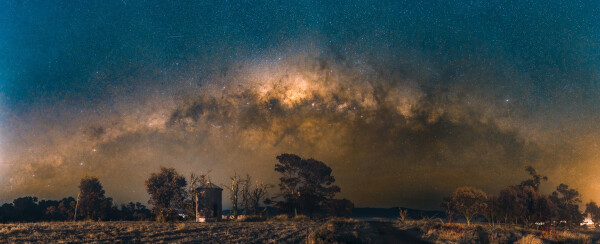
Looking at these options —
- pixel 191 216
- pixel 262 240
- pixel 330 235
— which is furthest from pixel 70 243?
pixel 191 216

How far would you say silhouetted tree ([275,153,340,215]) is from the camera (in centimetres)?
5650

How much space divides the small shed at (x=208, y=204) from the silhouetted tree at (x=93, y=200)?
831 inches

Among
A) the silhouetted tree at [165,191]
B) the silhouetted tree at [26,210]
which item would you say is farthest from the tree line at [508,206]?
the silhouetted tree at [26,210]

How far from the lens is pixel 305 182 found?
2270 inches

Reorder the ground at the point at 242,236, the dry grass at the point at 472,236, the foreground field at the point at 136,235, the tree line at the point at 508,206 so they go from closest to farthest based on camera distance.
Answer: the foreground field at the point at 136,235 < the ground at the point at 242,236 < the dry grass at the point at 472,236 < the tree line at the point at 508,206

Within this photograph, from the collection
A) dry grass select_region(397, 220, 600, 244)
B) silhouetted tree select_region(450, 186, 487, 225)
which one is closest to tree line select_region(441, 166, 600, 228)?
silhouetted tree select_region(450, 186, 487, 225)

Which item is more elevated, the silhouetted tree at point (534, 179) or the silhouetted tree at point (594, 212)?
the silhouetted tree at point (534, 179)

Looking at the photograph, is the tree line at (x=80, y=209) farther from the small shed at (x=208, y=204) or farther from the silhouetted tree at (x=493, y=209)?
the silhouetted tree at (x=493, y=209)

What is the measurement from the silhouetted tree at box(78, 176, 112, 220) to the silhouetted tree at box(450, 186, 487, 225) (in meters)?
56.9

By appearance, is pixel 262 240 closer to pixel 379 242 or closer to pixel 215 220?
pixel 379 242

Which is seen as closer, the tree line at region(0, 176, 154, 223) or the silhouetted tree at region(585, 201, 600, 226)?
the tree line at region(0, 176, 154, 223)

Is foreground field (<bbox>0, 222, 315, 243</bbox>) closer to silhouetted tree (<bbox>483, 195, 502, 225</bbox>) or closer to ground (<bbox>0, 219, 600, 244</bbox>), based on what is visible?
ground (<bbox>0, 219, 600, 244</bbox>)

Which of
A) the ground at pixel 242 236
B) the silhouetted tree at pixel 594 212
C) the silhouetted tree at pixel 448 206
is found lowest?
the silhouetted tree at pixel 594 212

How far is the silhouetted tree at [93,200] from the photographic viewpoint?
→ 55.5m
